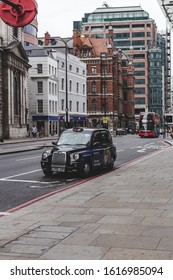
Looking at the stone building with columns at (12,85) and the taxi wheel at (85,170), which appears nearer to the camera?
the taxi wheel at (85,170)

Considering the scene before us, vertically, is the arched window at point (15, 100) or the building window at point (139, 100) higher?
the building window at point (139, 100)

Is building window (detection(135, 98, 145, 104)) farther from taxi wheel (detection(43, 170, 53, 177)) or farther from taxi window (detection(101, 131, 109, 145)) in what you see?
taxi wheel (detection(43, 170, 53, 177))

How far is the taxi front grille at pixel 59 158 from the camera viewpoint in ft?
53.9

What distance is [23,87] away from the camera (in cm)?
6372

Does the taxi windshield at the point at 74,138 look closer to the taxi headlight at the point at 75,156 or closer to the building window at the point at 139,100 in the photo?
the taxi headlight at the point at 75,156

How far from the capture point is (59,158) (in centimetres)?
1653

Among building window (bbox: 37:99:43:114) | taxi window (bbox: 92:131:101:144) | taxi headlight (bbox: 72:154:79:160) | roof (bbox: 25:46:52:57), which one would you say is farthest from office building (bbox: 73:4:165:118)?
taxi headlight (bbox: 72:154:79:160)

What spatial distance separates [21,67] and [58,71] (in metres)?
13.1

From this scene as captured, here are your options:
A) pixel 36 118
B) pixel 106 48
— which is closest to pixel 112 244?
pixel 36 118

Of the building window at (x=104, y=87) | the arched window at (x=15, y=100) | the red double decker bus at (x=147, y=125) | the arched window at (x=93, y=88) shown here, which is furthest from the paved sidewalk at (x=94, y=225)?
the building window at (x=104, y=87)

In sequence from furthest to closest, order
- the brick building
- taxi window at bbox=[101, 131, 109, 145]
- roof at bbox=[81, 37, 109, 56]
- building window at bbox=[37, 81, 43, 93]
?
roof at bbox=[81, 37, 109, 56] → the brick building → building window at bbox=[37, 81, 43, 93] → taxi window at bbox=[101, 131, 109, 145]

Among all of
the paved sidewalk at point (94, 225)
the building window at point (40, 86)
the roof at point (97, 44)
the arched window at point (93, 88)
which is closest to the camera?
the paved sidewalk at point (94, 225)

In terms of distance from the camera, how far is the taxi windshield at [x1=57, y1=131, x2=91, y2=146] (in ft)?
58.3

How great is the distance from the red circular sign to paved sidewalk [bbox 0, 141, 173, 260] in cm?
435
